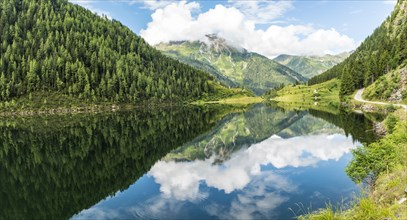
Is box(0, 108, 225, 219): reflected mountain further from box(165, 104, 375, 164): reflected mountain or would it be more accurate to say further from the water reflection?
box(165, 104, 375, 164): reflected mountain

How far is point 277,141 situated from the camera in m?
79.6

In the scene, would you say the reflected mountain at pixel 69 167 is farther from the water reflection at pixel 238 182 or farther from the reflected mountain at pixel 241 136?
the reflected mountain at pixel 241 136

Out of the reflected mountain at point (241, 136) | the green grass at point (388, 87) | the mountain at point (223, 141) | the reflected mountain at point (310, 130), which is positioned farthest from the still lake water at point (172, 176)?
the green grass at point (388, 87)

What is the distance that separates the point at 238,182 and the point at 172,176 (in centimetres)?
978

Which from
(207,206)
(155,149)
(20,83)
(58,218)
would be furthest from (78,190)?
(20,83)

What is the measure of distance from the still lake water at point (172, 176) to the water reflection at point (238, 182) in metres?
0.11

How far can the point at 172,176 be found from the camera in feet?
152

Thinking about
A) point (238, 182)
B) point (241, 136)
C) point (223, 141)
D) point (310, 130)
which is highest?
point (310, 130)

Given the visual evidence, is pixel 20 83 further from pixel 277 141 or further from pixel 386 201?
pixel 386 201

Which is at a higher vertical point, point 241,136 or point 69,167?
point 241,136

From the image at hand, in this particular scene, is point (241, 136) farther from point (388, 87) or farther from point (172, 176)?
point (388, 87)

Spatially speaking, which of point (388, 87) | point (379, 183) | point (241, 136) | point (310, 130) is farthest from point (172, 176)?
point (388, 87)

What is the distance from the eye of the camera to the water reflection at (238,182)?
32344 mm

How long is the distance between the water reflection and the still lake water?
0.35ft
